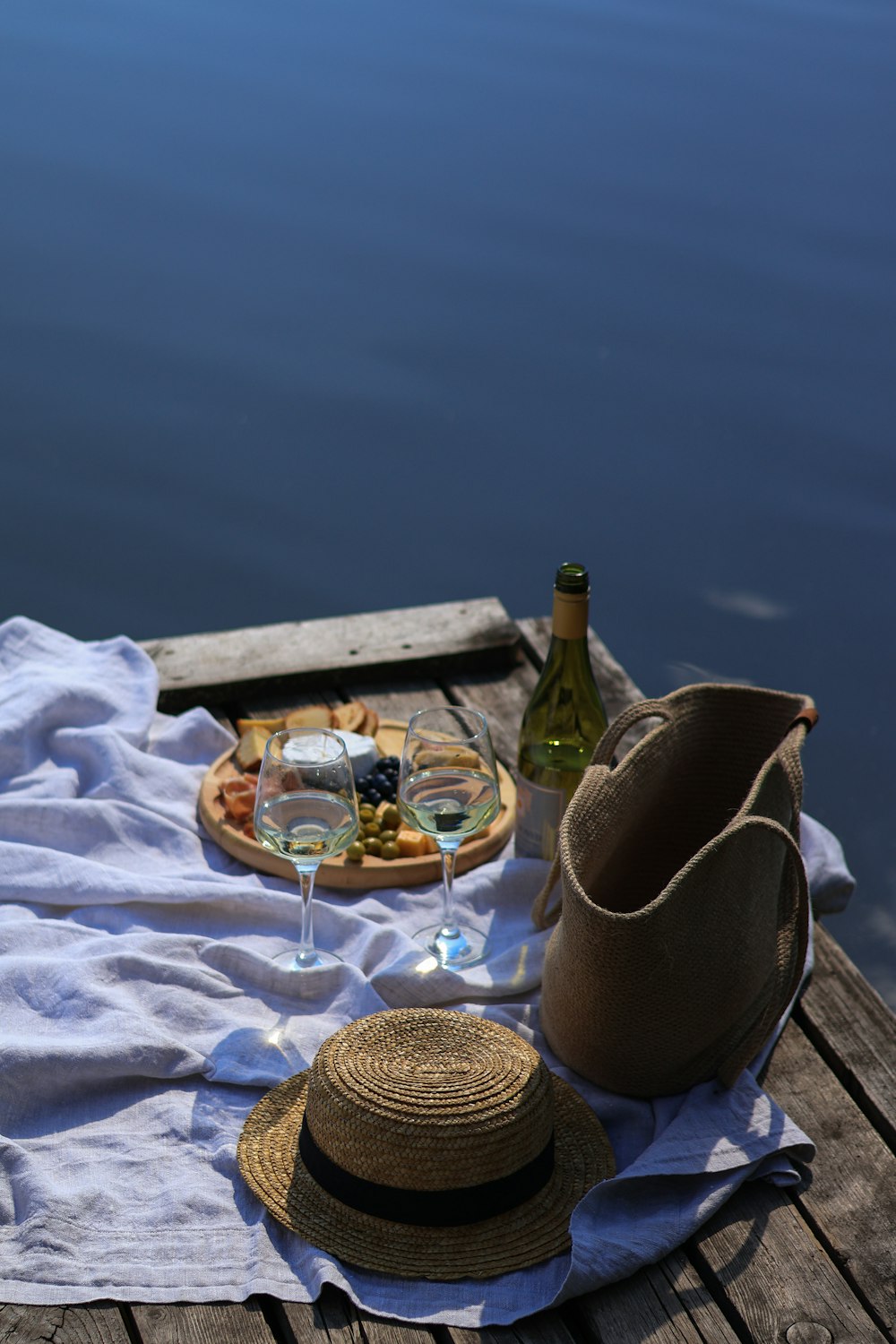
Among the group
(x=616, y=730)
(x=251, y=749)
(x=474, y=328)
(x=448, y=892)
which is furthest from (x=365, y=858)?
(x=474, y=328)

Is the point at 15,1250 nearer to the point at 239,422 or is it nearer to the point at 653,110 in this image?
the point at 239,422

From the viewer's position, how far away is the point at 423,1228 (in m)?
1.30

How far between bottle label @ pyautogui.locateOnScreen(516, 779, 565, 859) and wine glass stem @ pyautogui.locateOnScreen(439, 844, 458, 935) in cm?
15

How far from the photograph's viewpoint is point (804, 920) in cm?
151

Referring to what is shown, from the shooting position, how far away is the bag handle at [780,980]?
4.69 ft

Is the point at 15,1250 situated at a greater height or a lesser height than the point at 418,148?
lesser

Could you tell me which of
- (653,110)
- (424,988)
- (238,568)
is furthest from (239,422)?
(424,988)

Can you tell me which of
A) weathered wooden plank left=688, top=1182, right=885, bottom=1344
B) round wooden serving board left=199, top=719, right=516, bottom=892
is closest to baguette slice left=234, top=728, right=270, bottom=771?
round wooden serving board left=199, top=719, right=516, bottom=892

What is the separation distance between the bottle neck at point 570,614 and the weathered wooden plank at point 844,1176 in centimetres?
54

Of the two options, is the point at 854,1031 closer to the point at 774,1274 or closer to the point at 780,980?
the point at 780,980

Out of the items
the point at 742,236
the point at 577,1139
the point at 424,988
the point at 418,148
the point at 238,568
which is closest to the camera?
the point at 577,1139

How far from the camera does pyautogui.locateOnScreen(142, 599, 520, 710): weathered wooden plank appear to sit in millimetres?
2334

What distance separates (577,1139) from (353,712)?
36.0 inches

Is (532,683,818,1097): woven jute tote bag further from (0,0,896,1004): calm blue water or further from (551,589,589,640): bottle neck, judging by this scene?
(0,0,896,1004): calm blue water
